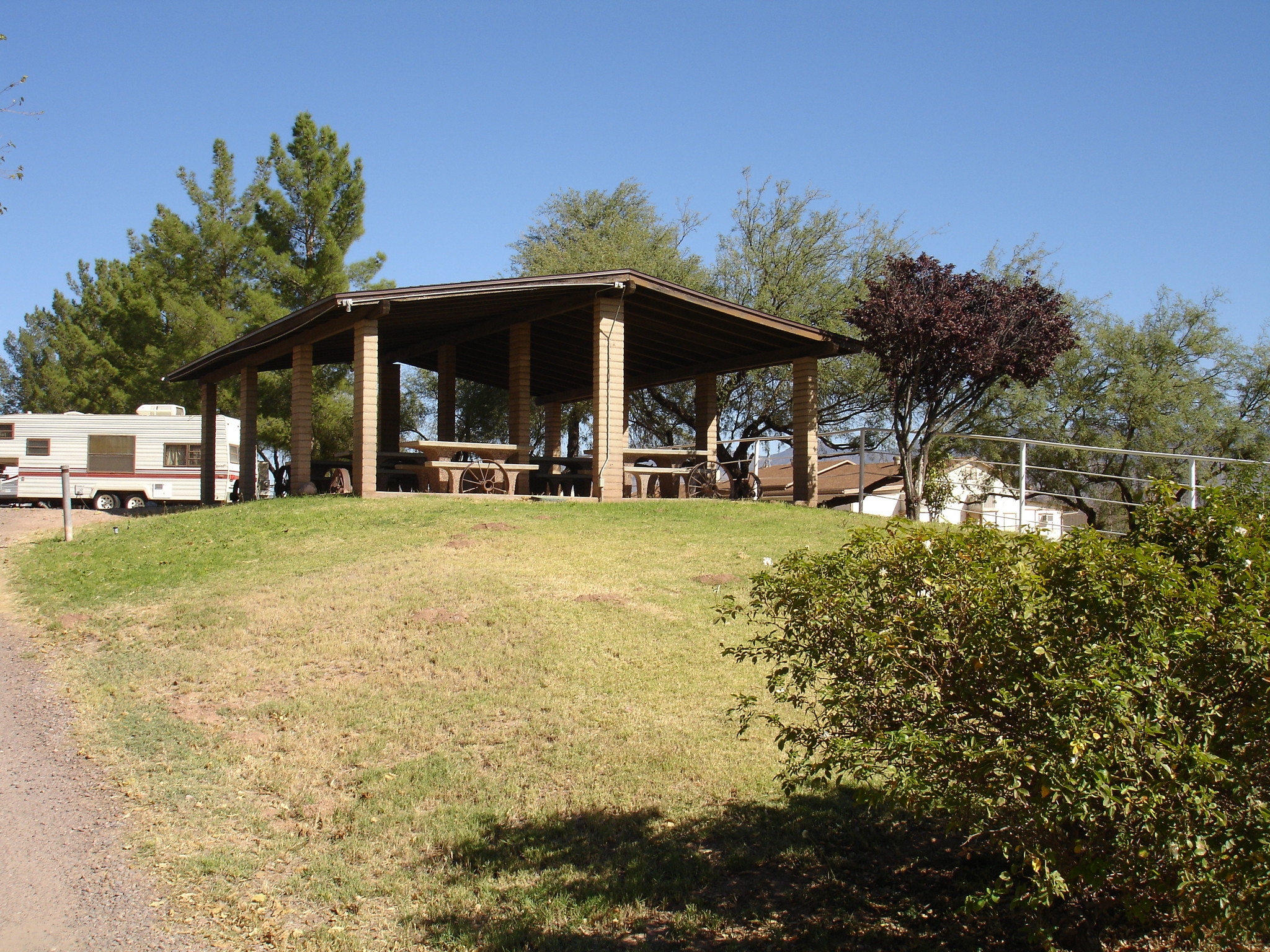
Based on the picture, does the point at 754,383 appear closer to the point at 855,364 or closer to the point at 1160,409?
the point at 855,364

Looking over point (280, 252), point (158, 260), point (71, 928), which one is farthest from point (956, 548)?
point (158, 260)

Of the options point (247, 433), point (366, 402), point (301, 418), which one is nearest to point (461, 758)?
point (366, 402)

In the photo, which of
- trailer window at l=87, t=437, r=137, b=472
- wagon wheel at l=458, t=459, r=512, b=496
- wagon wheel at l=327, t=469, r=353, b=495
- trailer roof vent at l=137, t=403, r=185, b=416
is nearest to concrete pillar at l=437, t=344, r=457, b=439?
wagon wheel at l=327, t=469, r=353, b=495

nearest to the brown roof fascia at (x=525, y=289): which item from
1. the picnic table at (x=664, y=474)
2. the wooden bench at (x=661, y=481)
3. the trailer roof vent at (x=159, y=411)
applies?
the picnic table at (x=664, y=474)

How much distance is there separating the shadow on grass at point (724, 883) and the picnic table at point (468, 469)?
409 inches

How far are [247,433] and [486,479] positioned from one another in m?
6.93

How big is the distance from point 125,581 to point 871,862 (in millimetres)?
9204

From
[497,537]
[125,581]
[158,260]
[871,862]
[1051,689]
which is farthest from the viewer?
[158,260]

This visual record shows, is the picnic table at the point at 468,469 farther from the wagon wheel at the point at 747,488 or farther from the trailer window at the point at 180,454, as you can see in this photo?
the trailer window at the point at 180,454

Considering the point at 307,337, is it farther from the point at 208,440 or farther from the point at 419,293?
the point at 208,440

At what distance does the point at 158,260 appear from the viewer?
30172mm

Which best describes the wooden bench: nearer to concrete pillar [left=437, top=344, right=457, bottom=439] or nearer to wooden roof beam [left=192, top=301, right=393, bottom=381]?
concrete pillar [left=437, top=344, right=457, bottom=439]

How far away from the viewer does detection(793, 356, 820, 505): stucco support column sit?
681 inches

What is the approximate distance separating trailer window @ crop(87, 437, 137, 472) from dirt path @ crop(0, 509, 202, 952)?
19.3 metres
